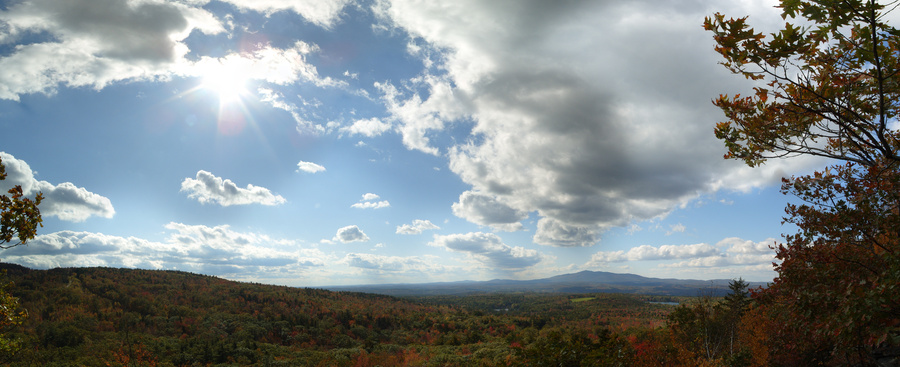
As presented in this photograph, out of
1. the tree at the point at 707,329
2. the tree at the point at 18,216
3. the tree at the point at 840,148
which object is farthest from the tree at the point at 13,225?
the tree at the point at 707,329

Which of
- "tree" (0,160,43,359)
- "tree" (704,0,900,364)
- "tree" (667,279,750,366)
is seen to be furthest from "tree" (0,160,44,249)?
"tree" (667,279,750,366)

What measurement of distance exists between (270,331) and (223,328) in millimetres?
9960

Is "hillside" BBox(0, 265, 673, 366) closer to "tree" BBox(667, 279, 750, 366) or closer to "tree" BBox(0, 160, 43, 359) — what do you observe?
"tree" BBox(667, 279, 750, 366)

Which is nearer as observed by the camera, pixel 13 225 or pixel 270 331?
pixel 13 225

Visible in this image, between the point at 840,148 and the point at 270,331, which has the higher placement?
the point at 840,148

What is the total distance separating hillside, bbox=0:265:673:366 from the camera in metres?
48.1

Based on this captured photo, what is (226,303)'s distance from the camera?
3917 inches

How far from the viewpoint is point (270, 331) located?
7819 centimetres

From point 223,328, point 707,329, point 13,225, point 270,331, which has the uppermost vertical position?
point 13,225

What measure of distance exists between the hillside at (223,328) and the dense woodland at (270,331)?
0.28m

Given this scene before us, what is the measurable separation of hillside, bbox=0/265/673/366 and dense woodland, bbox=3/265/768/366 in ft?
0.93

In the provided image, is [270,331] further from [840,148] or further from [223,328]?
[840,148]

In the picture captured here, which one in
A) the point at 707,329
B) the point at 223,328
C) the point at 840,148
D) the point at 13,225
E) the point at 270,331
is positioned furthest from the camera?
the point at 270,331

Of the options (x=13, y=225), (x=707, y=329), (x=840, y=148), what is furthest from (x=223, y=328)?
(x=840, y=148)
